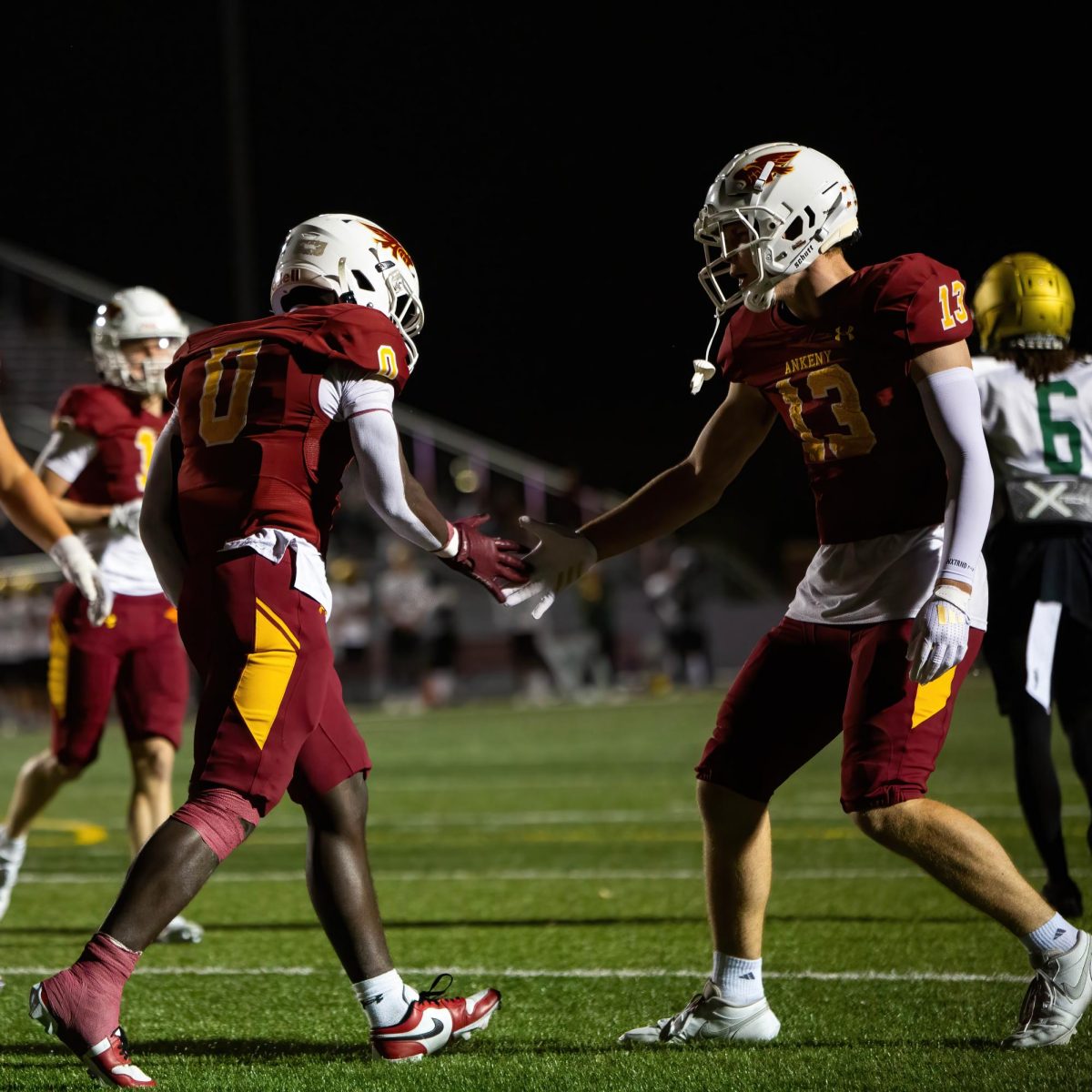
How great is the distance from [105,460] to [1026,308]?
2.93 metres

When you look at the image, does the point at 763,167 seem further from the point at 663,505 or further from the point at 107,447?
the point at 107,447

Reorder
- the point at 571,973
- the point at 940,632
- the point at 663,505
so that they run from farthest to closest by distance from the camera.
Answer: the point at 571,973, the point at 663,505, the point at 940,632

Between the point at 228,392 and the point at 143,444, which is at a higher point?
the point at 228,392

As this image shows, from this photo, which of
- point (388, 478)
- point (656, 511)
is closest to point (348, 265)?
point (388, 478)

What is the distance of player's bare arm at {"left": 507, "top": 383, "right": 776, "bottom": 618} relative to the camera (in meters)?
3.73

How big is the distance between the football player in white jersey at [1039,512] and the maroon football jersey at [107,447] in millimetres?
2655

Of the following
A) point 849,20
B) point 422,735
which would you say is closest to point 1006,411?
point 422,735

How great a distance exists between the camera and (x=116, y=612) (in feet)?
17.1

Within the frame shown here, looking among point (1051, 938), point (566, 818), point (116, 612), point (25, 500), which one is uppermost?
point (25, 500)

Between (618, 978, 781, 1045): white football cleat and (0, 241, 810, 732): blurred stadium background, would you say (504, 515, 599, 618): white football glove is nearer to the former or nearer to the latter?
(618, 978, 781, 1045): white football cleat

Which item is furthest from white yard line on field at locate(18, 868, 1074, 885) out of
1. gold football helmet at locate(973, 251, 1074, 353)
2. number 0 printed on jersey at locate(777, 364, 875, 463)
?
number 0 printed on jersey at locate(777, 364, 875, 463)

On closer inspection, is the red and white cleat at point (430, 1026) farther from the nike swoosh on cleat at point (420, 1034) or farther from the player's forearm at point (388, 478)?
the player's forearm at point (388, 478)

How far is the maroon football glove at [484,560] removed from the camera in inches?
138

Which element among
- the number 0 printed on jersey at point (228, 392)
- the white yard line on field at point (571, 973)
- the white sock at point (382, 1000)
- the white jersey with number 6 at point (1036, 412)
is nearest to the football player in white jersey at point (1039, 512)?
the white jersey with number 6 at point (1036, 412)
